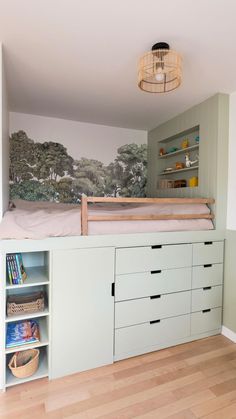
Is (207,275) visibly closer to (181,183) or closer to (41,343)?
(181,183)

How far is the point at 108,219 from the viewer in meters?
1.86

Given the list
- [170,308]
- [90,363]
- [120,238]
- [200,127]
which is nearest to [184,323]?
[170,308]

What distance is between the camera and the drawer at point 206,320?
2.22 metres

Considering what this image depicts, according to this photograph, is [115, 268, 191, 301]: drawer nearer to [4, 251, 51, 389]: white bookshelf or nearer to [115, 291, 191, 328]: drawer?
[115, 291, 191, 328]: drawer

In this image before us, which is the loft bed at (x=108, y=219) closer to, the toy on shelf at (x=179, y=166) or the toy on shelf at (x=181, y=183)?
the toy on shelf at (x=181, y=183)

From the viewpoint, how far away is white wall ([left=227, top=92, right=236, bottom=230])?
230 cm

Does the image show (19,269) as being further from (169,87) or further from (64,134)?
(64,134)

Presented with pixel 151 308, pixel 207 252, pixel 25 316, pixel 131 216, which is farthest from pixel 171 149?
pixel 25 316

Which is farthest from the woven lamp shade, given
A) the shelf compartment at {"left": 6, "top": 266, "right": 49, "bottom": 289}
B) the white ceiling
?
the shelf compartment at {"left": 6, "top": 266, "right": 49, "bottom": 289}

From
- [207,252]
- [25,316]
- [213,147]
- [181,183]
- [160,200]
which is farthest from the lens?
[181,183]

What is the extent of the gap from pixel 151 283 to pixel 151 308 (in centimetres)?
21

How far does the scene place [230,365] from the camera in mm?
1897

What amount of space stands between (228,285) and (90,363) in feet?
4.77

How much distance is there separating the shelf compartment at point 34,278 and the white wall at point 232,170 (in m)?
1.78
